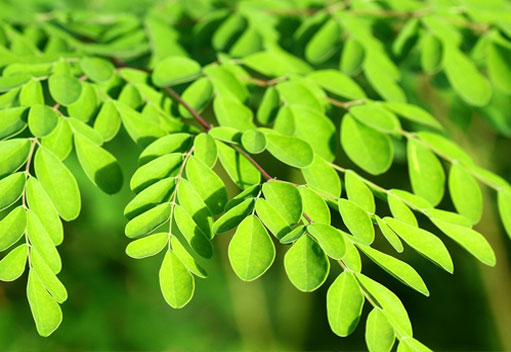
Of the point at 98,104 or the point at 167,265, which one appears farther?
the point at 98,104

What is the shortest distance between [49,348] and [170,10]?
4.84ft

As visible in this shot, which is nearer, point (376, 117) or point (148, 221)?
point (148, 221)

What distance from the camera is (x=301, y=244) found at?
0.71 m

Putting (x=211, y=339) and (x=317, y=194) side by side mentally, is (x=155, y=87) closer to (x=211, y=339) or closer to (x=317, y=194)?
(x=317, y=194)

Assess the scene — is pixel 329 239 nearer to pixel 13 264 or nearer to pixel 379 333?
pixel 379 333

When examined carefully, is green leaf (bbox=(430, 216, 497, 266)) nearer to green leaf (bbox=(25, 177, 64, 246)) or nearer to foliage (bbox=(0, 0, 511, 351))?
foliage (bbox=(0, 0, 511, 351))

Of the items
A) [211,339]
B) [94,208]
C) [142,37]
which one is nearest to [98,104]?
[142,37]

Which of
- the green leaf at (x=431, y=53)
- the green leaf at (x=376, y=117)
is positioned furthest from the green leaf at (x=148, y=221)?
the green leaf at (x=431, y=53)

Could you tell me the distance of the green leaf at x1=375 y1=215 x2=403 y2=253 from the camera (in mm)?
725

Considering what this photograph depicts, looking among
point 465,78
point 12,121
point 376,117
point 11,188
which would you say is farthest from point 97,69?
point 465,78

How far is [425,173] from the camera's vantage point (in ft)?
3.38

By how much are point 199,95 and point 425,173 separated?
0.45m

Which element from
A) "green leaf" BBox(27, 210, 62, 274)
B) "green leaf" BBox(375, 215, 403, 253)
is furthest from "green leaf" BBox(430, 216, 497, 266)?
"green leaf" BBox(27, 210, 62, 274)

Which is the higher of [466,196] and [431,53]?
[431,53]
